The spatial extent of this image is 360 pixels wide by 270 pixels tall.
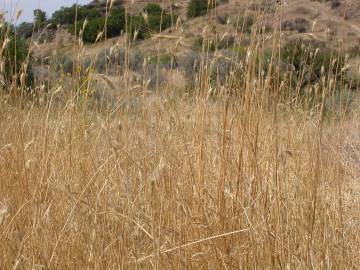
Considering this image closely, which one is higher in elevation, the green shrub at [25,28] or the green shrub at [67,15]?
the green shrub at [25,28]

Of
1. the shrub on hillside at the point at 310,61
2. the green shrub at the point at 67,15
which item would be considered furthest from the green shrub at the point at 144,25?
the shrub on hillside at the point at 310,61

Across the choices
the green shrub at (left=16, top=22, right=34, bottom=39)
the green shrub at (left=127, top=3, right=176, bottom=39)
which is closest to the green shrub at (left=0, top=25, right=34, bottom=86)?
the green shrub at (left=16, top=22, right=34, bottom=39)

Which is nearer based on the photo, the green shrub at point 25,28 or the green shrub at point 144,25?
the green shrub at point 144,25

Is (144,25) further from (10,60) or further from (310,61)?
(310,61)

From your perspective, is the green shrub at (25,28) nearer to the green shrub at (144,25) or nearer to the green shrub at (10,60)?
the green shrub at (10,60)

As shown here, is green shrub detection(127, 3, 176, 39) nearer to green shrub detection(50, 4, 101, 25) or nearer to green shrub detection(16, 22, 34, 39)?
green shrub detection(50, 4, 101, 25)

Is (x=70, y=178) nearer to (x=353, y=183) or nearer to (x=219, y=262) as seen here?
(x=219, y=262)

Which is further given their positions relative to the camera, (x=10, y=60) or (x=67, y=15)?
A: (x=67, y=15)

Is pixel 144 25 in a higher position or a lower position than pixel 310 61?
lower

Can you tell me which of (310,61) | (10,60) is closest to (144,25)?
(10,60)

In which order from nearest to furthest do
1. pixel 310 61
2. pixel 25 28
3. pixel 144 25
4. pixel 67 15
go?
1. pixel 310 61
2. pixel 25 28
3. pixel 144 25
4. pixel 67 15

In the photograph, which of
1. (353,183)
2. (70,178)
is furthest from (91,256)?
(353,183)

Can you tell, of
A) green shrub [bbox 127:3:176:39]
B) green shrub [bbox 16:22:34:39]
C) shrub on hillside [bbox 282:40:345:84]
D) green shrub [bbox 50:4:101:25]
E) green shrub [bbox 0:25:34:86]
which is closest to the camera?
green shrub [bbox 127:3:176:39]

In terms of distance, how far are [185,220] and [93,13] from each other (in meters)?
20.8
